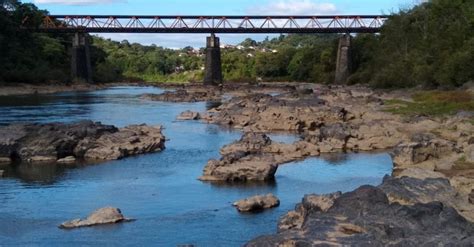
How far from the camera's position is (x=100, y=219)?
19.2m

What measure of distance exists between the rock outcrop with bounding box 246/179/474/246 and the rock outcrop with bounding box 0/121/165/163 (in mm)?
18843

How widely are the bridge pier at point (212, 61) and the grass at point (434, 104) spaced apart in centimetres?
5583

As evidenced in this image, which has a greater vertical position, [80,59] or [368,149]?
[80,59]

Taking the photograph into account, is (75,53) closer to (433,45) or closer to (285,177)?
(433,45)

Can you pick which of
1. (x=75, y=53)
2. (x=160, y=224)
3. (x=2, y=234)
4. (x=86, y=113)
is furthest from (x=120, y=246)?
(x=75, y=53)

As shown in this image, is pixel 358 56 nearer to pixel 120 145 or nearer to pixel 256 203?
pixel 120 145

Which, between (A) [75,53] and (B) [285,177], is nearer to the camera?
(B) [285,177]

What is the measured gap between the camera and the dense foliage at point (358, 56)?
62.8 meters

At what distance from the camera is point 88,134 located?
3384cm

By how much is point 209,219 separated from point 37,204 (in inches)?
223

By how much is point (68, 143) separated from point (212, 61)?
8002cm

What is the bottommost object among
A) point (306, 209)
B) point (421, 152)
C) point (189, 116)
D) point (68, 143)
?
point (189, 116)

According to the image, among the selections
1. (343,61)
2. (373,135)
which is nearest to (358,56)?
(343,61)

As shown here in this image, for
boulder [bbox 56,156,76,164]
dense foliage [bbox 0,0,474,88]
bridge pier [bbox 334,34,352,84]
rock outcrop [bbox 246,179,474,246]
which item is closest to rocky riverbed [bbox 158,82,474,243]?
rock outcrop [bbox 246,179,474,246]
